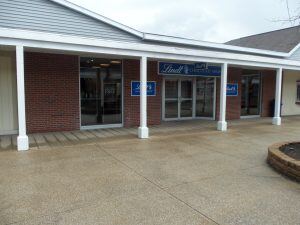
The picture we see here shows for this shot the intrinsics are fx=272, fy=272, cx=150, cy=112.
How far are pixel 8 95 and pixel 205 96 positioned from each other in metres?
8.62

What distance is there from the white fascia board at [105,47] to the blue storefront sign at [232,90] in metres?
2.39

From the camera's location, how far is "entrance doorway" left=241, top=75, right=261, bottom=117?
14445 mm

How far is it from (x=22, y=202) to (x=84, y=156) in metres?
2.57

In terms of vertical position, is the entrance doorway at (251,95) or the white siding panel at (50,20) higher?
the white siding panel at (50,20)

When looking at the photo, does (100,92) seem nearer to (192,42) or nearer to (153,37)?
(153,37)

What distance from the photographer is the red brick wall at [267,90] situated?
1479cm

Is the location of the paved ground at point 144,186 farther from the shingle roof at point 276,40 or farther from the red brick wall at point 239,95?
the shingle roof at point 276,40

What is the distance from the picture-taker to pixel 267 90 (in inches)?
588

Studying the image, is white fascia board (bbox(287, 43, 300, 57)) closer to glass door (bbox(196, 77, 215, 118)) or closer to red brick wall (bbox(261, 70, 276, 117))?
red brick wall (bbox(261, 70, 276, 117))

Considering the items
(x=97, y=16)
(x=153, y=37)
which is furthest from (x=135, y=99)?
(x=97, y=16)

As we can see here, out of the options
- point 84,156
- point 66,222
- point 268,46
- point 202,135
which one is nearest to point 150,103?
point 202,135

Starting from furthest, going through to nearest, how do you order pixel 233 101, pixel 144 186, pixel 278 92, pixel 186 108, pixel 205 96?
pixel 233 101
pixel 205 96
pixel 186 108
pixel 278 92
pixel 144 186

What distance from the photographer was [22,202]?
3879mm

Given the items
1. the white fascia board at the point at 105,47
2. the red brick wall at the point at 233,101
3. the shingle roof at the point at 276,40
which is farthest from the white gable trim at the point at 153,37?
the shingle roof at the point at 276,40
